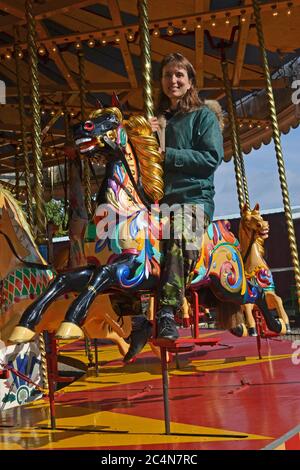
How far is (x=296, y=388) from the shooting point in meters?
4.46

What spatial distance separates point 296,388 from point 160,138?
Answer: 2157mm

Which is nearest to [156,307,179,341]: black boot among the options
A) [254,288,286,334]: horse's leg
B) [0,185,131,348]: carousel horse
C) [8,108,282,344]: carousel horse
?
[8,108,282,344]: carousel horse

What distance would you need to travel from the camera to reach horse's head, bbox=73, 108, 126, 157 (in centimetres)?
311

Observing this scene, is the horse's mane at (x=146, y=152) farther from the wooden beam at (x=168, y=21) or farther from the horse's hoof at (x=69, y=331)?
the wooden beam at (x=168, y=21)

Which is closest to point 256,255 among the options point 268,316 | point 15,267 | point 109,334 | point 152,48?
point 268,316

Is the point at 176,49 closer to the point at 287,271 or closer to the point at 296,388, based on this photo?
the point at 296,388

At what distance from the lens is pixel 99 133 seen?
3127 mm

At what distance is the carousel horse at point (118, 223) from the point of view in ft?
9.59

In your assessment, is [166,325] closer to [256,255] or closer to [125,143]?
[125,143]

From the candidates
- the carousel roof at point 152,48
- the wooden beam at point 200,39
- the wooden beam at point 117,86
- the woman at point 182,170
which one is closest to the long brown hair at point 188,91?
the woman at point 182,170

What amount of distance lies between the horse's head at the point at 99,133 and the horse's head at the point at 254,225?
2955mm

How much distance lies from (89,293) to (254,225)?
11.0 feet

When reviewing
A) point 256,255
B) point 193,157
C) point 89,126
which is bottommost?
point 256,255

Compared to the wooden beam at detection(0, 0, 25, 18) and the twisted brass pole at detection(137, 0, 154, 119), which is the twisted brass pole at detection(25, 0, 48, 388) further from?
the twisted brass pole at detection(137, 0, 154, 119)
